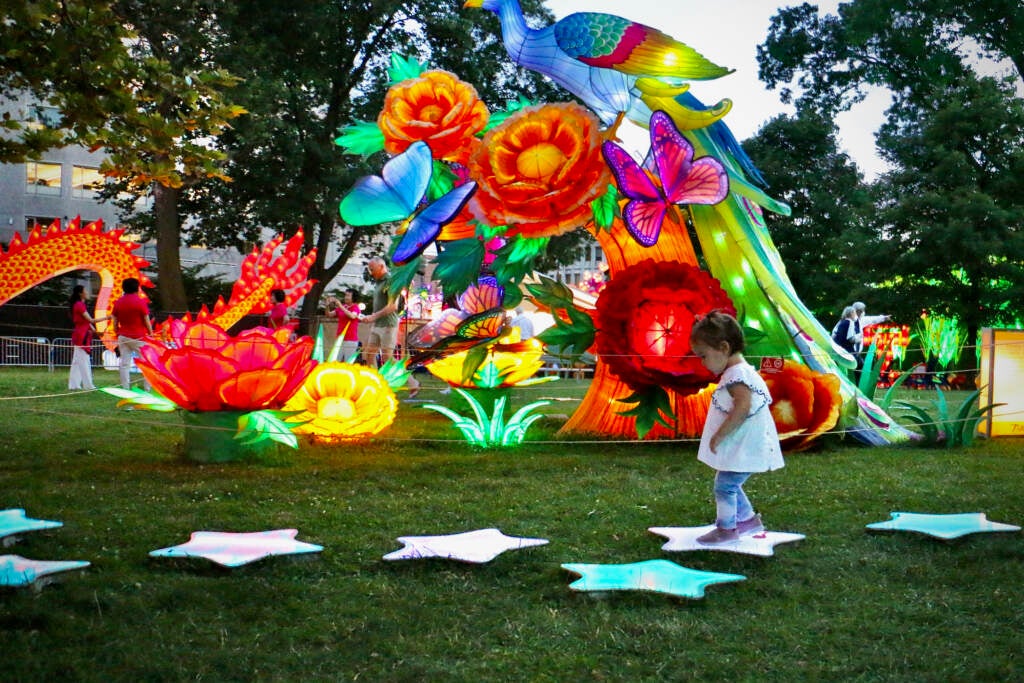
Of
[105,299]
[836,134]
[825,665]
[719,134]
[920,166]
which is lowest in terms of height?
[825,665]

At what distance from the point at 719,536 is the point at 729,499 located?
0.20 metres

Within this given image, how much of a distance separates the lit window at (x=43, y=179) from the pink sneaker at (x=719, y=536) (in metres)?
40.6

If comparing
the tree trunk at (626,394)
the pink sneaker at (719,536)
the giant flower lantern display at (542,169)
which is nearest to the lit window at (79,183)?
the tree trunk at (626,394)

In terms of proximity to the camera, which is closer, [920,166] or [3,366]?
[3,366]

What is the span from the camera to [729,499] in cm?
485

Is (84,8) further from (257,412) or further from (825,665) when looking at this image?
(825,665)

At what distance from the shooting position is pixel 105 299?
1831cm

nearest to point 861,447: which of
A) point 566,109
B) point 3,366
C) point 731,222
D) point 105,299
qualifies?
point 731,222

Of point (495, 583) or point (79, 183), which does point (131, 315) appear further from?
point (79, 183)

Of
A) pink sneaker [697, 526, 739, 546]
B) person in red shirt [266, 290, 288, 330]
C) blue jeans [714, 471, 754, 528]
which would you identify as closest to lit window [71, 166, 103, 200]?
person in red shirt [266, 290, 288, 330]

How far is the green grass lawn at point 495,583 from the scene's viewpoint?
3.14 m

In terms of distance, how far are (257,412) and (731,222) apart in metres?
4.35

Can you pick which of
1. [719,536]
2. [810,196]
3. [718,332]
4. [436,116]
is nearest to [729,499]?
[719,536]

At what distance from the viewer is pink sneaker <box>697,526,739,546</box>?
4719 millimetres
